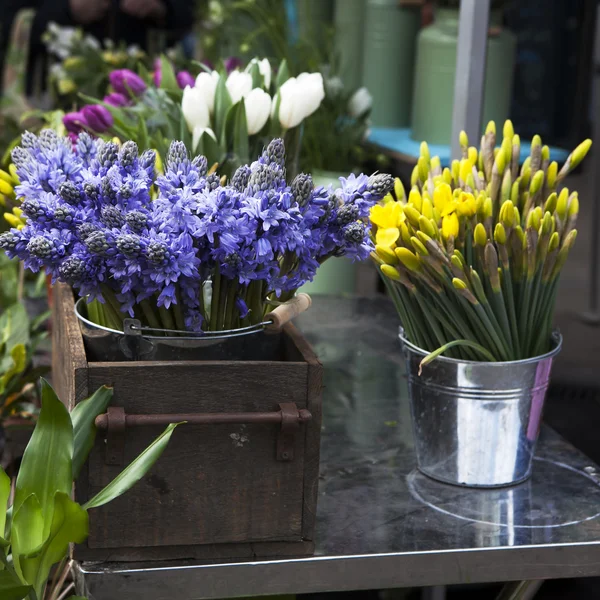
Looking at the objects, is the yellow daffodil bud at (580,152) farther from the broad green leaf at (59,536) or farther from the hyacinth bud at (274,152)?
the broad green leaf at (59,536)

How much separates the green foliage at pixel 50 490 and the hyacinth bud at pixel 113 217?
142mm

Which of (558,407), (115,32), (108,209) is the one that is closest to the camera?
(108,209)

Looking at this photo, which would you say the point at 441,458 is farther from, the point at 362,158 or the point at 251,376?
the point at 362,158

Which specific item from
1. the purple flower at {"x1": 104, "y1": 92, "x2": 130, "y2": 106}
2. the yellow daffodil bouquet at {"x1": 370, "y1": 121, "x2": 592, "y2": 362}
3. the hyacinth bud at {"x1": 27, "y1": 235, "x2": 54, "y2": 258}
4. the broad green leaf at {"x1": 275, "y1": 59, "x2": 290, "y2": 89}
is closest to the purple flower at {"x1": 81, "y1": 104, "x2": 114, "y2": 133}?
the purple flower at {"x1": 104, "y1": 92, "x2": 130, "y2": 106}

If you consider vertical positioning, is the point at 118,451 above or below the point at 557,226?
below

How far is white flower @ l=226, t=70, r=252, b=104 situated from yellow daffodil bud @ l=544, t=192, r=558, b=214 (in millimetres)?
445

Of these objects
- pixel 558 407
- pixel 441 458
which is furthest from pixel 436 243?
pixel 558 407

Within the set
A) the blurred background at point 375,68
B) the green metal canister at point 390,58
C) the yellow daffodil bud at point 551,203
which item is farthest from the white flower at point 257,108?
the green metal canister at point 390,58

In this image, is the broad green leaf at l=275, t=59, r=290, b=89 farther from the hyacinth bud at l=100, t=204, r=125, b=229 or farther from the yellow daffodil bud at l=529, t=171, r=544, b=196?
the hyacinth bud at l=100, t=204, r=125, b=229

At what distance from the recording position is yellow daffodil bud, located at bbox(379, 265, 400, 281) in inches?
39.2

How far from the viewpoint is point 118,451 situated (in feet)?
2.81

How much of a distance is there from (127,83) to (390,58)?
1.01 m

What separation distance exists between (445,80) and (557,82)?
1.68 metres

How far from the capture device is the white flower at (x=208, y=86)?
125cm
